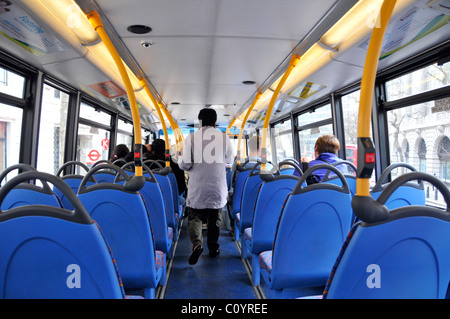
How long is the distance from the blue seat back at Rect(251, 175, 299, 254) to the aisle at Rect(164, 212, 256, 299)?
468mm

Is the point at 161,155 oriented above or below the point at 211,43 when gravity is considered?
below

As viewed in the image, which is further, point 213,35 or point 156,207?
point 213,35

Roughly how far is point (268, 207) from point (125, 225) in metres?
1.18

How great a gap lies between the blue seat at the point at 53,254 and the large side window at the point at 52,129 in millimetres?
3098

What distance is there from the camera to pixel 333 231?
5.92 feet

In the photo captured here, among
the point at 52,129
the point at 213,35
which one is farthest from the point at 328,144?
the point at 52,129

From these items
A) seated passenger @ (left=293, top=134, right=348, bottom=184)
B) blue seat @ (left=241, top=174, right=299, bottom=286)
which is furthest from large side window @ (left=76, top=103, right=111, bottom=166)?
seated passenger @ (left=293, top=134, right=348, bottom=184)

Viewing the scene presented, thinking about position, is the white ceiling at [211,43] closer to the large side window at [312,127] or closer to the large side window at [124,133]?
the large side window at [312,127]

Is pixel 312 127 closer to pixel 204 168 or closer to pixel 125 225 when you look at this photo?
pixel 204 168

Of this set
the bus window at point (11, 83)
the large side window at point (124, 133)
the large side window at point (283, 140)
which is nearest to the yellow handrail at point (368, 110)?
the bus window at point (11, 83)

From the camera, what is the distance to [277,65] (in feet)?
12.1

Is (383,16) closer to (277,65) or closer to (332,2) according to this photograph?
(332,2)
